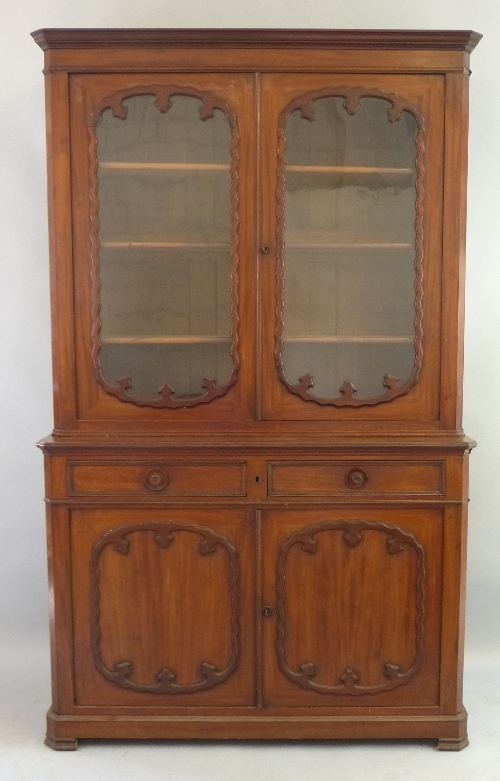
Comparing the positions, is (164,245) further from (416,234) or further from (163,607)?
(163,607)

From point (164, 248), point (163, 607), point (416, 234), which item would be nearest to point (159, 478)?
point (163, 607)

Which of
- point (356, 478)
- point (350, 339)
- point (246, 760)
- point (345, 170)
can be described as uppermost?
point (345, 170)

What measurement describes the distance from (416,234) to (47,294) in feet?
4.41

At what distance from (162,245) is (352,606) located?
3.90 feet

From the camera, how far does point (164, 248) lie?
237cm

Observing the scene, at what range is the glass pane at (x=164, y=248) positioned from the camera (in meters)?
2.32

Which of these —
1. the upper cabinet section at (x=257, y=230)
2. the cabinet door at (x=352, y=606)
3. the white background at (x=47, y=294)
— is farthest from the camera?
the white background at (x=47, y=294)

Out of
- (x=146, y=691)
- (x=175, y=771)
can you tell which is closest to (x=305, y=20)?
(x=146, y=691)

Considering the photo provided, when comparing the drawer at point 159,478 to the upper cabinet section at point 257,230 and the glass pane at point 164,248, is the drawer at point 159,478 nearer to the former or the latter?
the upper cabinet section at point 257,230

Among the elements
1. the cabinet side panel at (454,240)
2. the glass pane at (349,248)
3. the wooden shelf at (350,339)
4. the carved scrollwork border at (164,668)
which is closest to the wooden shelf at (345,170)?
the glass pane at (349,248)

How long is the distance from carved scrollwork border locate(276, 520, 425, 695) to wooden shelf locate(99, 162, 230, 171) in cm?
107

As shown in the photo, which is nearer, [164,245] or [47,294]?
[164,245]

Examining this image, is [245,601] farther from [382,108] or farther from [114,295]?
[382,108]

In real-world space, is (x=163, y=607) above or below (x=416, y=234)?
below
